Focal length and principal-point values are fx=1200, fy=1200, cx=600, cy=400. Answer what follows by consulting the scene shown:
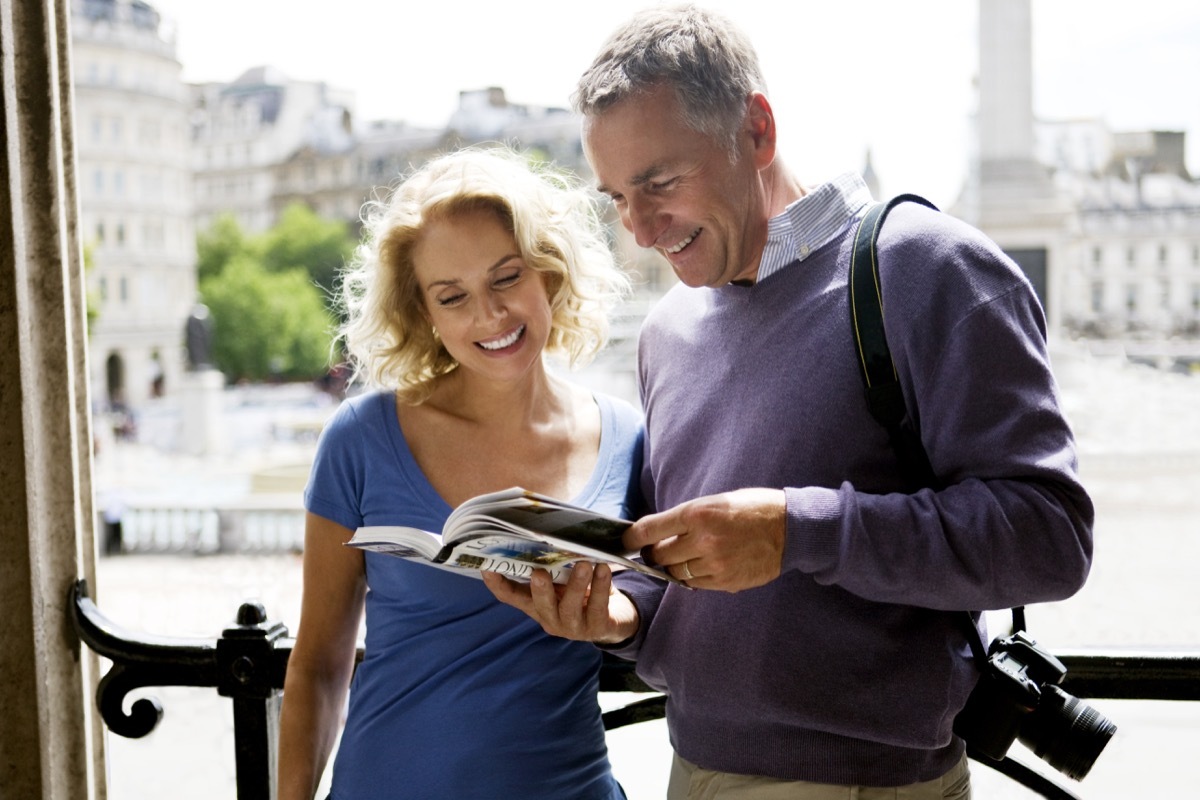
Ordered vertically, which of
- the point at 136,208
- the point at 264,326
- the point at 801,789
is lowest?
the point at 264,326

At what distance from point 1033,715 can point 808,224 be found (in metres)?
0.52

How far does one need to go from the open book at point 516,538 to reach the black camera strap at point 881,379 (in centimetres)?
25

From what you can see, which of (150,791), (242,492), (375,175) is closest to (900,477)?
(150,791)

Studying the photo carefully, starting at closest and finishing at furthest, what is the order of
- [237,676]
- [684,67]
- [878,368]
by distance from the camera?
[878,368]
[684,67]
[237,676]

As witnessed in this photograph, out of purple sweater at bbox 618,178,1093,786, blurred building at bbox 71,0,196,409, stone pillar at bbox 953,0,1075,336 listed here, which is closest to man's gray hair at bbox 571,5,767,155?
purple sweater at bbox 618,178,1093,786

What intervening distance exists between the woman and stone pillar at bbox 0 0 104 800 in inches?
16.7

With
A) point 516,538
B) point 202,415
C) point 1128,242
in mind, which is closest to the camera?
point 516,538

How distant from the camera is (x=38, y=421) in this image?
5.12 ft

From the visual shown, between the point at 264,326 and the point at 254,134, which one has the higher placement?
the point at 254,134

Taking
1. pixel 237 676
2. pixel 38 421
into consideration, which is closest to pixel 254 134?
pixel 38 421

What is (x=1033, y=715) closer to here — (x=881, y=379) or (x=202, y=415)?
(x=881, y=379)

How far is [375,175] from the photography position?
1545 inches

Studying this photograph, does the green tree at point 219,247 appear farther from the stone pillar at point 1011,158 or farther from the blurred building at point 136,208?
the stone pillar at point 1011,158

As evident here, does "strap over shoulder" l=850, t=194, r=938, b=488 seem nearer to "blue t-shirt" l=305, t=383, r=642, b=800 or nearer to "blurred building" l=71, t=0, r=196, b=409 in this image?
"blue t-shirt" l=305, t=383, r=642, b=800
